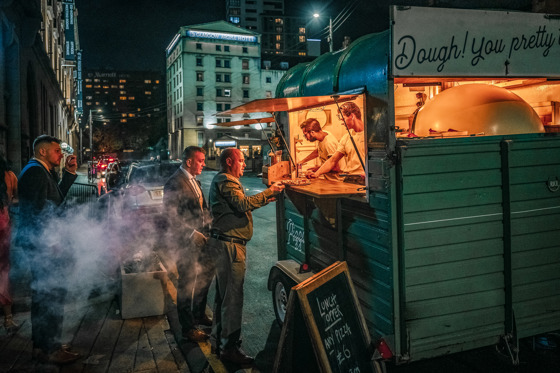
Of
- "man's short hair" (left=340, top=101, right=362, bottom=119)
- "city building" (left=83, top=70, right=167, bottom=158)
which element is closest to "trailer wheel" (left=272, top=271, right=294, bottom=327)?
"man's short hair" (left=340, top=101, right=362, bottom=119)

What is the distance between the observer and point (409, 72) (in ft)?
11.6

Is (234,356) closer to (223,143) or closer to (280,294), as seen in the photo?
(280,294)

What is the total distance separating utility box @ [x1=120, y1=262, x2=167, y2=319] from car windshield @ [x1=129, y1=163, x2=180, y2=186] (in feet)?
26.2

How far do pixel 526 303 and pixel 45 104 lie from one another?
25.1 meters

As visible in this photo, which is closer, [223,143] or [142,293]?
[142,293]

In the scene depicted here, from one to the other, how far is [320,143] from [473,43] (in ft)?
9.62

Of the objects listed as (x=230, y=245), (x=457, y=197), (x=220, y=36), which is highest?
(x=220, y=36)

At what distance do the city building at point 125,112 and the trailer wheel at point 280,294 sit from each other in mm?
45156

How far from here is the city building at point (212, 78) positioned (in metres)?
71.2

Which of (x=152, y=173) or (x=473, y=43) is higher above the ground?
(x=473, y=43)

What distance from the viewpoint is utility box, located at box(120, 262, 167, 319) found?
5562 mm

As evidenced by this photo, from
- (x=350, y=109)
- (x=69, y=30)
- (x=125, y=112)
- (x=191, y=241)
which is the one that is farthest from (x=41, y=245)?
(x=125, y=112)

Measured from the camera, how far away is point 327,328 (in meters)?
3.36

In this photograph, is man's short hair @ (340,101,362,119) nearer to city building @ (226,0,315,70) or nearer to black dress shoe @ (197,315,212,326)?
black dress shoe @ (197,315,212,326)
